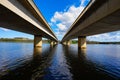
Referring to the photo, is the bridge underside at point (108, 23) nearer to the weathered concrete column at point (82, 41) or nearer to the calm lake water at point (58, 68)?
the calm lake water at point (58, 68)

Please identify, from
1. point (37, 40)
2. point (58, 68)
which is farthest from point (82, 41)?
point (58, 68)

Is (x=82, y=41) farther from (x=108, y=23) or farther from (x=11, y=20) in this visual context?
(x=11, y=20)

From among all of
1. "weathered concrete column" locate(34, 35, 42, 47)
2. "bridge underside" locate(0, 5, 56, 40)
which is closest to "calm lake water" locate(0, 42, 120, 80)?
"bridge underside" locate(0, 5, 56, 40)

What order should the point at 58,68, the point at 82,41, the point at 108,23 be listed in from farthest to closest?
1. the point at 82,41
2. the point at 108,23
3. the point at 58,68

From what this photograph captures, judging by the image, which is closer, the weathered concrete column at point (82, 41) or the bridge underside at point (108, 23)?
the bridge underside at point (108, 23)

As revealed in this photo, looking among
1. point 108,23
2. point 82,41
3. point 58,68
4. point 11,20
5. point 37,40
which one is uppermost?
point 11,20

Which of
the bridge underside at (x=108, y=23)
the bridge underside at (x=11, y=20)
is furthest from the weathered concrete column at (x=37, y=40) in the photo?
the bridge underside at (x=108, y=23)

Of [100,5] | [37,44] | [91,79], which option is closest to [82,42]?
[37,44]

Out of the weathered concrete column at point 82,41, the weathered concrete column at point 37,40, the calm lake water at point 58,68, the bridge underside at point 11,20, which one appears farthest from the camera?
the weathered concrete column at point 37,40

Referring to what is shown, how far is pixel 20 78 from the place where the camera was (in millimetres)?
11836

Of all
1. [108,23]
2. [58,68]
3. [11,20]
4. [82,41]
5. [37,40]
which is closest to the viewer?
[58,68]

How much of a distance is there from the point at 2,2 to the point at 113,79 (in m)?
13.3

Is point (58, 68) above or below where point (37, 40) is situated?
→ below

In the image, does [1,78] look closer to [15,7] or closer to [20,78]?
[20,78]
